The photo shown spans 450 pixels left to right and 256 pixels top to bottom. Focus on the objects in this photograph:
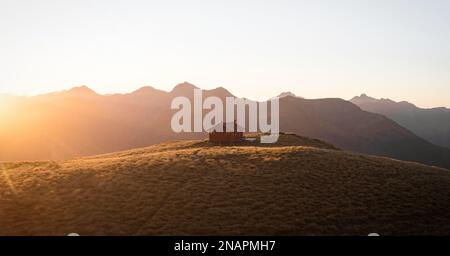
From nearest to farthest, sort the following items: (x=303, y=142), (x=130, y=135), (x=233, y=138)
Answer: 1. (x=233, y=138)
2. (x=303, y=142)
3. (x=130, y=135)

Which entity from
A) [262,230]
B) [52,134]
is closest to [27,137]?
[52,134]

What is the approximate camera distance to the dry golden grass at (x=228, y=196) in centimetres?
2270

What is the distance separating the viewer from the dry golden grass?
22703 millimetres

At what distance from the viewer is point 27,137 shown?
168 metres

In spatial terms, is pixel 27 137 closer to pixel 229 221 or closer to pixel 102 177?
pixel 102 177

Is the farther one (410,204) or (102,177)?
(102,177)

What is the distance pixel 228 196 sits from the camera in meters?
27.3

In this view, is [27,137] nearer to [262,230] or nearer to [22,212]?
[22,212]

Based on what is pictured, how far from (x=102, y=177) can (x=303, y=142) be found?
1212 inches

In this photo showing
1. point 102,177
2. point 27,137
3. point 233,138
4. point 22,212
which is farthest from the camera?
point 27,137
